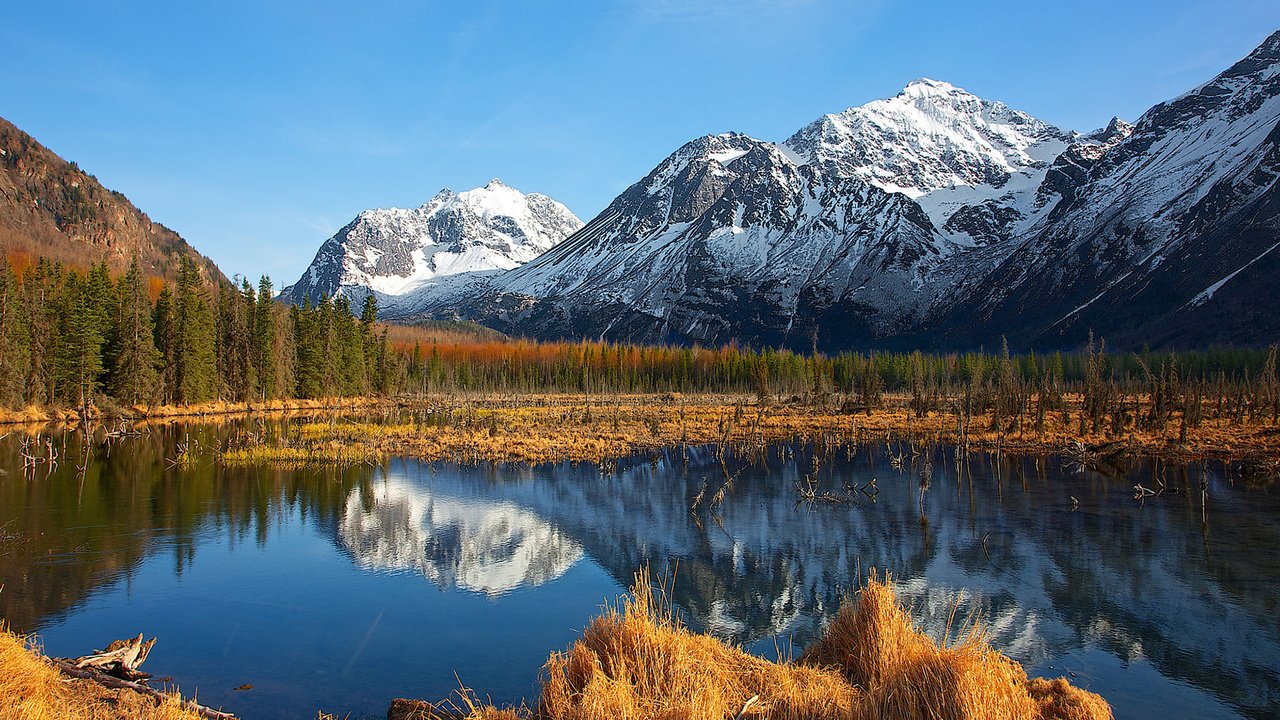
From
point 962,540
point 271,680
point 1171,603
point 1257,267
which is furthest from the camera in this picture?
point 1257,267

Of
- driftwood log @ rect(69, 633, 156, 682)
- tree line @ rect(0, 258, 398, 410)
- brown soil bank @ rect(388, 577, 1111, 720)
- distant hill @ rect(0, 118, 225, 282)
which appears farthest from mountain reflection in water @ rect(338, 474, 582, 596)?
distant hill @ rect(0, 118, 225, 282)

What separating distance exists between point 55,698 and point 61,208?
226 metres

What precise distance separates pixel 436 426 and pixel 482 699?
41435mm

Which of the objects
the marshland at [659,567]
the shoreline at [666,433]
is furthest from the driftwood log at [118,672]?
the shoreline at [666,433]

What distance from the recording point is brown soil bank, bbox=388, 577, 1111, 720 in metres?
7.01

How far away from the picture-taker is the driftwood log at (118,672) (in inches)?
316

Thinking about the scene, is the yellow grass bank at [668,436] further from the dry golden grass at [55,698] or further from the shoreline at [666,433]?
the dry golden grass at [55,698]

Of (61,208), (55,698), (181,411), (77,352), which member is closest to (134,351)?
(77,352)

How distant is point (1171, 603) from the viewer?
576 inches

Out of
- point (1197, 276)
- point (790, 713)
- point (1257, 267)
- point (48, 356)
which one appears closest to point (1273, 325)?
point (1257, 267)

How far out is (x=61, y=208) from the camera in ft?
594

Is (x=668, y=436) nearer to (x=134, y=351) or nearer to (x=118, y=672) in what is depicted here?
(x=118, y=672)

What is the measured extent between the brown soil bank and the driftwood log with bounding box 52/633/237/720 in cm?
237

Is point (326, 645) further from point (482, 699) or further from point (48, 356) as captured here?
point (48, 356)
